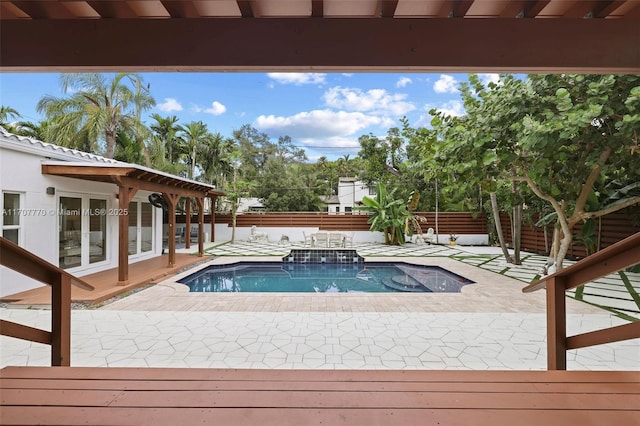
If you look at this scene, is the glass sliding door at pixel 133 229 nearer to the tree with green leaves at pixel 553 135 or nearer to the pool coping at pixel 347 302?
the pool coping at pixel 347 302

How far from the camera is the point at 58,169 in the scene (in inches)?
267

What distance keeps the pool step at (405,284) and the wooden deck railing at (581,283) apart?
571cm

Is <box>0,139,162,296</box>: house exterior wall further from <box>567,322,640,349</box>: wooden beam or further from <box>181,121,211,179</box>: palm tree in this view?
<box>181,121,211,179</box>: palm tree

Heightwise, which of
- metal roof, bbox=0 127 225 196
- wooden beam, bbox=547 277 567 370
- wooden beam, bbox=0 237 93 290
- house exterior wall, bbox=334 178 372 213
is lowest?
wooden beam, bbox=547 277 567 370

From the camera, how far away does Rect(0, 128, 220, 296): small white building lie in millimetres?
6176

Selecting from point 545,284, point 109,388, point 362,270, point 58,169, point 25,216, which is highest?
point 58,169

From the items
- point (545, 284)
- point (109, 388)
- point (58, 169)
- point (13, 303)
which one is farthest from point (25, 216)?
point (545, 284)

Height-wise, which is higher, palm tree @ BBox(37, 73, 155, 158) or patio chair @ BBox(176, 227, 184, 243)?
palm tree @ BBox(37, 73, 155, 158)

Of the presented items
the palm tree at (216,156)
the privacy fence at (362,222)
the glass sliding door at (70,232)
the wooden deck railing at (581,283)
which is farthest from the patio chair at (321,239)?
the palm tree at (216,156)

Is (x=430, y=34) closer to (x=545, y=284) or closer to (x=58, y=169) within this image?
(x=545, y=284)

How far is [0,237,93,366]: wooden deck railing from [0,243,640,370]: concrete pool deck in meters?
1.42

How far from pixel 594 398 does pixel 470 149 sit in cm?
562

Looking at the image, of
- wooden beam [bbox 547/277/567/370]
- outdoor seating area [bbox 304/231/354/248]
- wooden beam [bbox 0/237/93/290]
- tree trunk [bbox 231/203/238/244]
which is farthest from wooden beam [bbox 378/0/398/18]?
tree trunk [bbox 231/203/238/244]

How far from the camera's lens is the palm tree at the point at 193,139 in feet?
70.2
